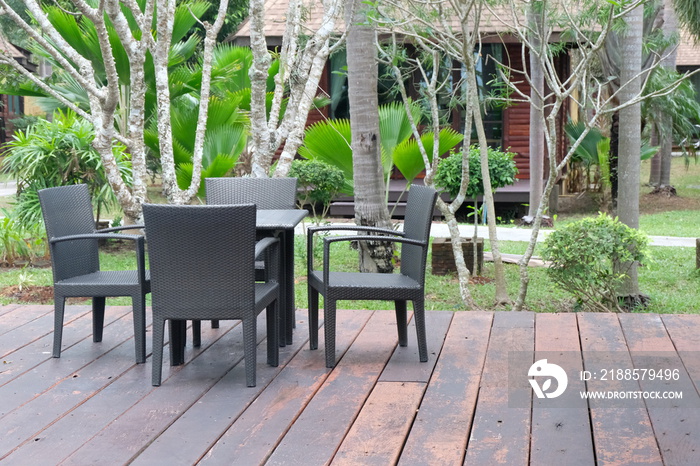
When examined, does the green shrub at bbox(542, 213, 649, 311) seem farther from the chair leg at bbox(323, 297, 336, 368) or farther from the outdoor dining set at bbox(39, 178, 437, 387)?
the chair leg at bbox(323, 297, 336, 368)

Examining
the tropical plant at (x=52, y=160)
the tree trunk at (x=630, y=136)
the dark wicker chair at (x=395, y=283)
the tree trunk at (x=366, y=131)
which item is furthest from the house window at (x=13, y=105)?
the dark wicker chair at (x=395, y=283)

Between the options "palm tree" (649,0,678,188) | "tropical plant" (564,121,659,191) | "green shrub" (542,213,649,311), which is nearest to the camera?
"green shrub" (542,213,649,311)

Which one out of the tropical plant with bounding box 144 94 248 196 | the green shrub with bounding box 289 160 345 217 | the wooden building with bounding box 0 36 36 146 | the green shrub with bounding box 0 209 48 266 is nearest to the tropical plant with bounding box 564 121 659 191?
the green shrub with bounding box 289 160 345 217

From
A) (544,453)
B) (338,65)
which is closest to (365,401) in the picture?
(544,453)

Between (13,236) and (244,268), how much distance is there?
5.31 metres

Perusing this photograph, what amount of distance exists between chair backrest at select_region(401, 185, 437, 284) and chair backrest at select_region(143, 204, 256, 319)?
84 cm

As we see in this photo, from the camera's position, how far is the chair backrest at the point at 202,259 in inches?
134

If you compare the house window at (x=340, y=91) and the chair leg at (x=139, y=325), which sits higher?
the house window at (x=340, y=91)

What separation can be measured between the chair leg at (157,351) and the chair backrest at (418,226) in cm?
122

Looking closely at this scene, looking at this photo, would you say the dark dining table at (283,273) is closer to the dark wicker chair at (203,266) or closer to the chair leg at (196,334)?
the chair leg at (196,334)

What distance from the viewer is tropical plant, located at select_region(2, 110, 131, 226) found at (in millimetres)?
8180

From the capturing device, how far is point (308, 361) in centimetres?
389

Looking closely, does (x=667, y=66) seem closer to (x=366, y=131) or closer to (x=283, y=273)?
(x=366, y=131)

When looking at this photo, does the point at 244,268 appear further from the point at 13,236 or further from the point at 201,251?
the point at 13,236
